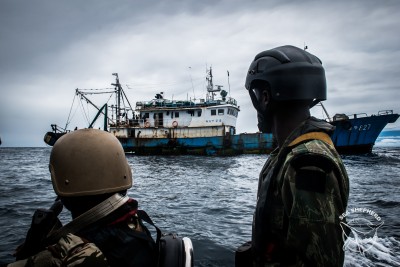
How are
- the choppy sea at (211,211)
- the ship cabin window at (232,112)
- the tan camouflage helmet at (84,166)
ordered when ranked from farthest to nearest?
the ship cabin window at (232,112)
the choppy sea at (211,211)
the tan camouflage helmet at (84,166)

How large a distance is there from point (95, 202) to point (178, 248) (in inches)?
21.0

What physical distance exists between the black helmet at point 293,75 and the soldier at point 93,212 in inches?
40.1

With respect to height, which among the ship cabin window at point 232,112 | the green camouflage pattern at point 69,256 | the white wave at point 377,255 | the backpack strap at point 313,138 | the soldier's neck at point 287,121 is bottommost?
the white wave at point 377,255

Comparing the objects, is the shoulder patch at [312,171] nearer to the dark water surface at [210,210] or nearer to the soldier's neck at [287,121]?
the soldier's neck at [287,121]

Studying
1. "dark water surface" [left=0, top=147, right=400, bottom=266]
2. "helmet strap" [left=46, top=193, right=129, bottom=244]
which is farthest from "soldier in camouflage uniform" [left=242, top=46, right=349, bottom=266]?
"dark water surface" [left=0, top=147, right=400, bottom=266]

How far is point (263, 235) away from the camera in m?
1.53

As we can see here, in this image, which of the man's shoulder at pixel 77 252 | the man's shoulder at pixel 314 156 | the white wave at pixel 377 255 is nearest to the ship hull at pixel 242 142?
the white wave at pixel 377 255

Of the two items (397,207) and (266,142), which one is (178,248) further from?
(266,142)

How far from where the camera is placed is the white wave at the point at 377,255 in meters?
4.34

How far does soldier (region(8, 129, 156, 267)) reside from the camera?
119 cm

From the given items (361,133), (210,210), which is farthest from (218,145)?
(210,210)

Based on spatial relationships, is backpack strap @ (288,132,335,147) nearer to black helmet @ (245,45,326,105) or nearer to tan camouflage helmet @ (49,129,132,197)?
black helmet @ (245,45,326,105)

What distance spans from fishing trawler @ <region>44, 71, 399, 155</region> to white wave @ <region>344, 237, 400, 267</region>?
23.8m

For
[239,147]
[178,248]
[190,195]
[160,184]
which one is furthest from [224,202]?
[239,147]
